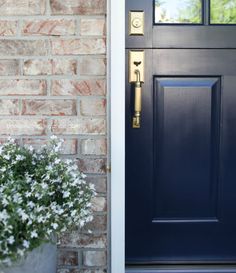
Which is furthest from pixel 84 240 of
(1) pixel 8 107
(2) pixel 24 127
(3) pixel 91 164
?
(1) pixel 8 107

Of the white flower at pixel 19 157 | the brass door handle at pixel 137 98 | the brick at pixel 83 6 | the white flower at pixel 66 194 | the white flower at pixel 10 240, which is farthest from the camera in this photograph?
the brass door handle at pixel 137 98

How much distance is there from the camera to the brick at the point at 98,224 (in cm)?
190

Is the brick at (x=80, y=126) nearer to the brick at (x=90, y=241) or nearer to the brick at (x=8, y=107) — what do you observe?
the brick at (x=8, y=107)

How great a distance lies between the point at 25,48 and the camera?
1.84m

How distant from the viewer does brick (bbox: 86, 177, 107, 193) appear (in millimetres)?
1879

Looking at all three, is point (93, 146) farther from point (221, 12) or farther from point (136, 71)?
point (221, 12)

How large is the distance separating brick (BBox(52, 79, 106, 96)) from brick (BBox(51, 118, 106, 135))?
0.12 metres

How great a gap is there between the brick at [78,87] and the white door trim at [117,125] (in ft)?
0.17

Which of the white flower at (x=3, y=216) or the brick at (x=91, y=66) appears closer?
the white flower at (x=3, y=216)

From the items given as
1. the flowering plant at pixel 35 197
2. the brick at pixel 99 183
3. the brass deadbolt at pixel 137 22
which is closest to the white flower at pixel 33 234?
the flowering plant at pixel 35 197

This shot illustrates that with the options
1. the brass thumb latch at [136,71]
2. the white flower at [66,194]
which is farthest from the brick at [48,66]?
the white flower at [66,194]

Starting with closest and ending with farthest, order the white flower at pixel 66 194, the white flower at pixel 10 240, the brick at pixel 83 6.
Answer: the white flower at pixel 10 240, the white flower at pixel 66 194, the brick at pixel 83 6

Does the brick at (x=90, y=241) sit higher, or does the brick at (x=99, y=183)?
the brick at (x=99, y=183)

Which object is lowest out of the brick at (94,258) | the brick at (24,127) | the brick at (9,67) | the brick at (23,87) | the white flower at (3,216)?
the brick at (94,258)
